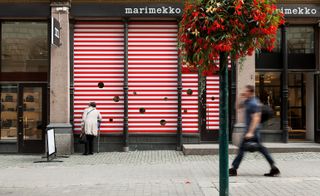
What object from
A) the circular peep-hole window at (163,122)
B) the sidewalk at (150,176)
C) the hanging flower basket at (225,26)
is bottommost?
the sidewalk at (150,176)

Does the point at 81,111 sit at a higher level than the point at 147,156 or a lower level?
higher

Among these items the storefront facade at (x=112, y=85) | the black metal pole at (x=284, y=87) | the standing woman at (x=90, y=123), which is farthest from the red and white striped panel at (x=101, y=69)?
the black metal pole at (x=284, y=87)

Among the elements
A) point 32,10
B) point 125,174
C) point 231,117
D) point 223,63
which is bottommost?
point 125,174

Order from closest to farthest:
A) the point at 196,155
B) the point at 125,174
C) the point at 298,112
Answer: the point at 125,174
the point at 196,155
the point at 298,112

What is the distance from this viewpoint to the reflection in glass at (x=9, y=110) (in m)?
15.7

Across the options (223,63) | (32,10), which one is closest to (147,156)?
(32,10)

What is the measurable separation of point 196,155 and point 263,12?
849cm

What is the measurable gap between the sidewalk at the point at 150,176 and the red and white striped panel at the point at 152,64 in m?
1.90

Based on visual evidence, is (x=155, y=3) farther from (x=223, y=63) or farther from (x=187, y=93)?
(x=223, y=63)

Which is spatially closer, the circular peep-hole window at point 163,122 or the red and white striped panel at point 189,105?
the red and white striped panel at point 189,105

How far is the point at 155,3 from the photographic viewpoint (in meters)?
15.2

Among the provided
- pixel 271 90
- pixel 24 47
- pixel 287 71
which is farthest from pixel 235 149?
pixel 24 47

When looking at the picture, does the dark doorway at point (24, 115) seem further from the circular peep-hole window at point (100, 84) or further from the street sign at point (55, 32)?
the street sign at point (55, 32)

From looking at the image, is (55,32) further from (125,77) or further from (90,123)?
(90,123)
